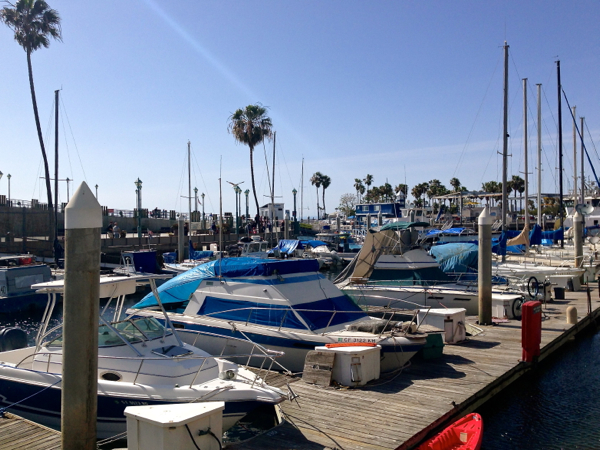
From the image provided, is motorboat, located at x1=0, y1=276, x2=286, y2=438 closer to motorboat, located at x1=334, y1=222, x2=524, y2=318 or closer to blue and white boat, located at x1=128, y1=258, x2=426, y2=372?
blue and white boat, located at x1=128, y1=258, x2=426, y2=372

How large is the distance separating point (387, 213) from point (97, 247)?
53784 mm

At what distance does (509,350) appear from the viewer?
12586mm

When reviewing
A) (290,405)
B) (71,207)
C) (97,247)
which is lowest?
(290,405)

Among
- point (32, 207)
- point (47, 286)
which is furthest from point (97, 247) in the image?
point (32, 207)

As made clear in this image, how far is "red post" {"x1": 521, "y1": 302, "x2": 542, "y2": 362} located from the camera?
11781mm

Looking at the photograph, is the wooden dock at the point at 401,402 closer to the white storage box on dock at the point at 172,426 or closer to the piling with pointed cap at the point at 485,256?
the white storage box on dock at the point at 172,426

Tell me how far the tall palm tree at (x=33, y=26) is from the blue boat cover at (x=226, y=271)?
26150 millimetres

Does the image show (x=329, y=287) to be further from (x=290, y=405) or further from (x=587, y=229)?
(x=587, y=229)

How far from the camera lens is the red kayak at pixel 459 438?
7.38 metres

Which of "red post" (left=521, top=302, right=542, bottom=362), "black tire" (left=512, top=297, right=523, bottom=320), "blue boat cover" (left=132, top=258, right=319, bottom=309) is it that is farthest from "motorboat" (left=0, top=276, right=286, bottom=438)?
"black tire" (left=512, top=297, right=523, bottom=320)

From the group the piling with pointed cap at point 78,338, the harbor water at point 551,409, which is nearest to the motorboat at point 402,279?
the harbor water at point 551,409

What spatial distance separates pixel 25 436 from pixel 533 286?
17.1 m

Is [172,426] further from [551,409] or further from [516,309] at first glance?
[516,309]

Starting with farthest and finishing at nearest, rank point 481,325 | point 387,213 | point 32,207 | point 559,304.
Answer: point 387,213
point 32,207
point 559,304
point 481,325
